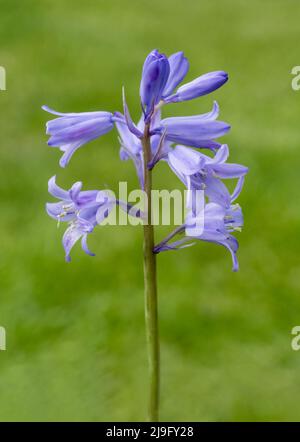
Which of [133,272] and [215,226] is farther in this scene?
[133,272]

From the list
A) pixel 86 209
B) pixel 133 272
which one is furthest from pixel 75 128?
pixel 133 272

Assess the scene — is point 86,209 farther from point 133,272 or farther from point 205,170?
point 133,272

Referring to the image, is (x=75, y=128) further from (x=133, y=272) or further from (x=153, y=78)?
(x=133, y=272)

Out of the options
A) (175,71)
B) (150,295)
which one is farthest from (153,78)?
(150,295)

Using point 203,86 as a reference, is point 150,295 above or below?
below

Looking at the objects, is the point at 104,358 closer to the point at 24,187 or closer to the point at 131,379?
the point at 131,379

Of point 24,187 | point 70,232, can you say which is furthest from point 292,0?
point 70,232
